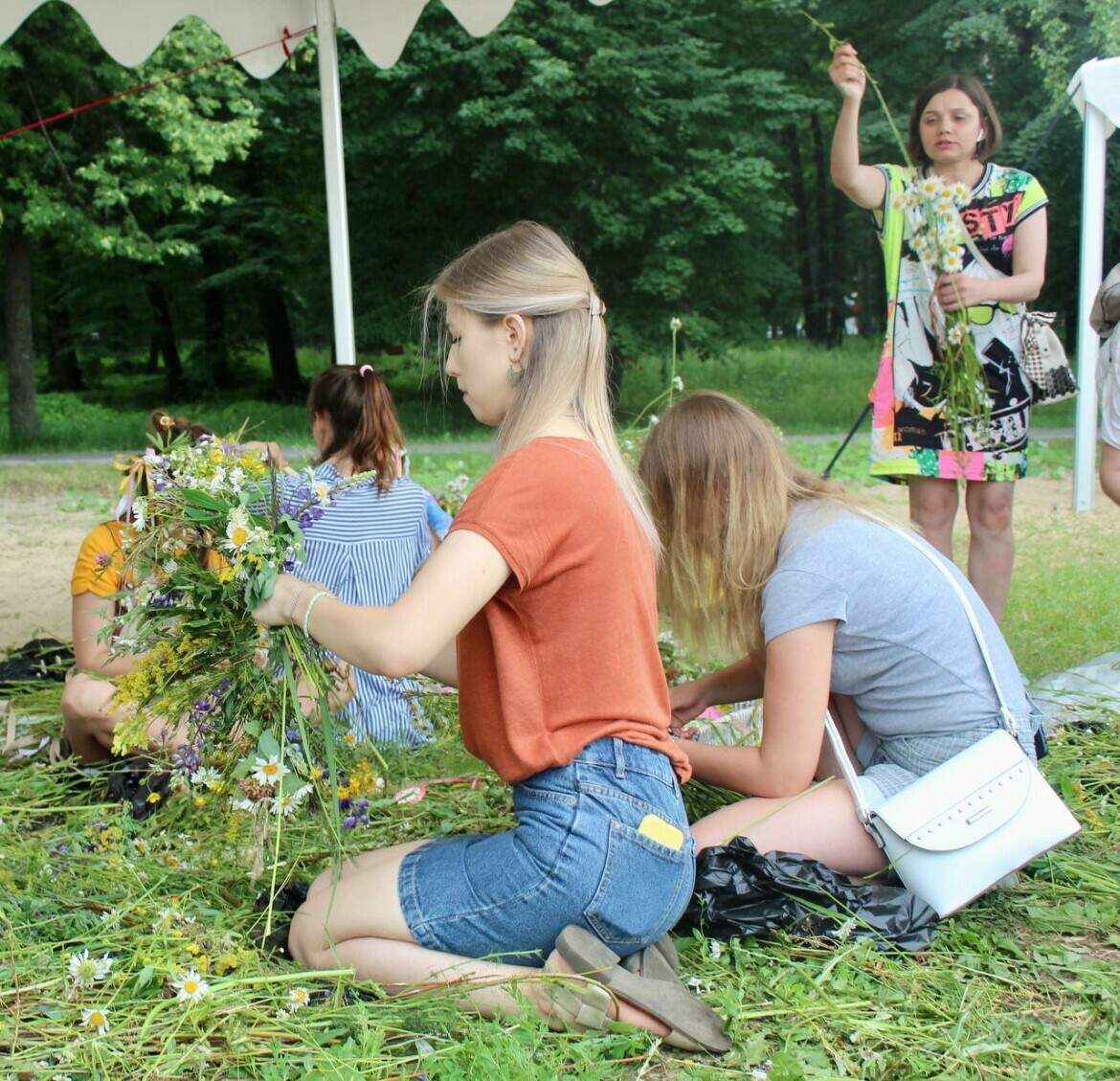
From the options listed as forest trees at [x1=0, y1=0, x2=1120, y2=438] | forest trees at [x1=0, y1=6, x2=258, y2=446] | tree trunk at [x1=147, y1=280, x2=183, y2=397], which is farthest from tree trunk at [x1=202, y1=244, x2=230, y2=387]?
forest trees at [x1=0, y1=6, x2=258, y2=446]

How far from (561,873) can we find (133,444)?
13.5 metres

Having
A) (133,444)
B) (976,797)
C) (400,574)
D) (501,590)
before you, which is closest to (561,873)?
(501,590)

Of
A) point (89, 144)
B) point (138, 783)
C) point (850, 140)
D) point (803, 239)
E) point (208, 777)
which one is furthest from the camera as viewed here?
point (803, 239)

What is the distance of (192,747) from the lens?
2215 mm

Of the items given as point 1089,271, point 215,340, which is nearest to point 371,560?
point 1089,271

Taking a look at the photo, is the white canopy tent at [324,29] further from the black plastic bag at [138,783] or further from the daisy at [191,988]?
the daisy at [191,988]

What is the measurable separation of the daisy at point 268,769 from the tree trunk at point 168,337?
18.9 metres

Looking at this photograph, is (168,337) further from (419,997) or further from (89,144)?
(419,997)

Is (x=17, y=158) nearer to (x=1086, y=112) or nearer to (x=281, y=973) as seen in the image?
(x=1086, y=112)

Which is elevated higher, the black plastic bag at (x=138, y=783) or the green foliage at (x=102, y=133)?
the green foliage at (x=102, y=133)

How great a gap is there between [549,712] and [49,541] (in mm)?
6587

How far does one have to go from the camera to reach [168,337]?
19.9m

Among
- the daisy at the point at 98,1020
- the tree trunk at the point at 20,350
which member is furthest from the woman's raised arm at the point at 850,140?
the tree trunk at the point at 20,350

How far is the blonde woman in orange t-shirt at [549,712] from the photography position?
1.92 m
